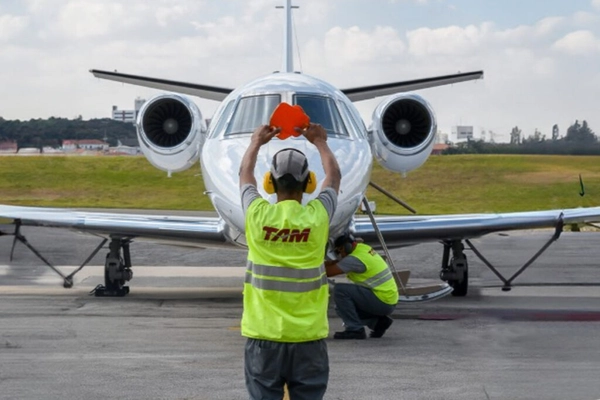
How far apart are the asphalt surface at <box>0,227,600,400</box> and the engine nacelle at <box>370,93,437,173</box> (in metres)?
2.19

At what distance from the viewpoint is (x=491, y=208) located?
3875cm

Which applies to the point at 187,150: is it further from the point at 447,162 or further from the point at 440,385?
the point at 447,162

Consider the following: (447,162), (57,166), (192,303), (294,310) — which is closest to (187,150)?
(192,303)

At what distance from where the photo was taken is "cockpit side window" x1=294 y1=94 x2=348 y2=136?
14.3 m

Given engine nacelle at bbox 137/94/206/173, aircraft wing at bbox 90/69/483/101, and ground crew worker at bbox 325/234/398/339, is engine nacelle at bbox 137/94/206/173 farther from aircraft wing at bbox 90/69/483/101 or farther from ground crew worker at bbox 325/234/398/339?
ground crew worker at bbox 325/234/398/339

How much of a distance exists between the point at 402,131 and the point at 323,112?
3.77 meters

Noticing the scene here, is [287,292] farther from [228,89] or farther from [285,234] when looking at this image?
[228,89]

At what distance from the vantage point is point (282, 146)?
12.5 metres

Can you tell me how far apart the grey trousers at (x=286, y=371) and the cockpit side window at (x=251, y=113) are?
7.78m

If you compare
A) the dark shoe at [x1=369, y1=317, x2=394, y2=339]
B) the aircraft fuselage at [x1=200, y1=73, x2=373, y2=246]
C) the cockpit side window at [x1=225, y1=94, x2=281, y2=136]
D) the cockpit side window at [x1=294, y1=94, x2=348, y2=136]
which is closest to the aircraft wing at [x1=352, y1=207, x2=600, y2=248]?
the aircraft fuselage at [x1=200, y1=73, x2=373, y2=246]

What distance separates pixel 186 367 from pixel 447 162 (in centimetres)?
3648

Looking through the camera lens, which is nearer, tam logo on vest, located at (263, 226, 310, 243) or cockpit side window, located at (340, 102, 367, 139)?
tam logo on vest, located at (263, 226, 310, 243)

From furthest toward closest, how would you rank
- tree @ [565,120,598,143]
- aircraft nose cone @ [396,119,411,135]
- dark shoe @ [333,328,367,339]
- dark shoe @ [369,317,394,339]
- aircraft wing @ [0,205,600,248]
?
tree @ [565,120,598,143] < aircraft nose cone @ [396,119,411,135] < aircraft wing @ [0,205,600,248] < dark shoe @ [369,317,394,339] < dark shoe @ [333,328,367,339]

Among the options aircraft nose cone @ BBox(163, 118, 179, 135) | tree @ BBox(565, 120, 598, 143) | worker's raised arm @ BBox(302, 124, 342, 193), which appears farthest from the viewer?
tree @ BBox(565, 120, 598, 143)
